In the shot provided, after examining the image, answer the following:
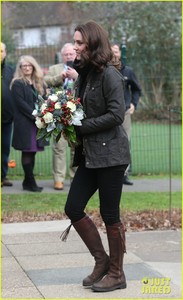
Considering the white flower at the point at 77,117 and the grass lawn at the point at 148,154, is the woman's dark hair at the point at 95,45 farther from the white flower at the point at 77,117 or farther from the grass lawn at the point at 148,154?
the grass lawn at the point at 148,154

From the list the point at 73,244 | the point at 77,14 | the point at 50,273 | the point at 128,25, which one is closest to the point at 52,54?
the point at 128,25

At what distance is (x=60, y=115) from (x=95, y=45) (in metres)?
0.61

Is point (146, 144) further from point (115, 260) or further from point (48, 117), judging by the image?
point (48, 117)

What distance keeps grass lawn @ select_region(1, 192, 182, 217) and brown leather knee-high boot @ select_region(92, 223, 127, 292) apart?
3274 millimetres

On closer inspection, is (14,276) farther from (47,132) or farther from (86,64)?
(86,64)

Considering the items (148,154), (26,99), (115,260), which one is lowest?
(148,154)

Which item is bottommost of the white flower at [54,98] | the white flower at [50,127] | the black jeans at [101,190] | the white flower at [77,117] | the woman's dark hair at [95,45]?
the black jeans at [101,190]

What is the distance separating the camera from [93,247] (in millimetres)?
5648

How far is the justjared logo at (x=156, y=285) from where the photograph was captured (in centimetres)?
545

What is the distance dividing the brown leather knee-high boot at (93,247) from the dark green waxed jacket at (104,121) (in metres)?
0.53

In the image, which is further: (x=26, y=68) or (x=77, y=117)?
(x=26, y=68)

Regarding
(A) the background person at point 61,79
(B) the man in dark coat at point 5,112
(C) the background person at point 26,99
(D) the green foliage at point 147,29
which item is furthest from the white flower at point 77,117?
(D) the green foliage at point 147,29

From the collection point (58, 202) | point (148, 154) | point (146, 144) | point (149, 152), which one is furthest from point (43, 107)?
point (146, 144)

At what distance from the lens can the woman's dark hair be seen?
5344 millimetres
